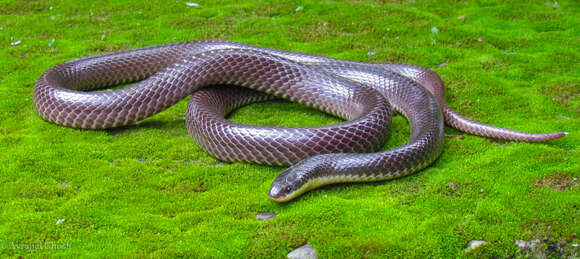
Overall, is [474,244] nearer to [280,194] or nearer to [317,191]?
[317,191]

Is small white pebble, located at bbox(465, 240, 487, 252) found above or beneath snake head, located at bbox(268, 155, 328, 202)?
beneath

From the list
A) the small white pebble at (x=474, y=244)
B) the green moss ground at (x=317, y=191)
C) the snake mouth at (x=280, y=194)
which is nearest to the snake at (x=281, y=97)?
the snake mouth at (x=280, y=194)

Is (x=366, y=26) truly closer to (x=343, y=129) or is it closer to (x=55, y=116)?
(x=343, y=129)

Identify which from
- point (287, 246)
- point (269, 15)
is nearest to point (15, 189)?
point (287, 246)

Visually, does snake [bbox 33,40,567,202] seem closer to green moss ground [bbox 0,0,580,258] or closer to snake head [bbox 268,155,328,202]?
snake head [bbox 268,155,328,202]

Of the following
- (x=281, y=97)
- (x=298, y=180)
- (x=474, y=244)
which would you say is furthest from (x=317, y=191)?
(x=281, y=97)

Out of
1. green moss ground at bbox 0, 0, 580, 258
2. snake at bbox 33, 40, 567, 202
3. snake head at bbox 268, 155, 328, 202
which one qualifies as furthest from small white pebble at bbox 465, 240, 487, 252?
snake head at bbox 268, 155, 328, 202
